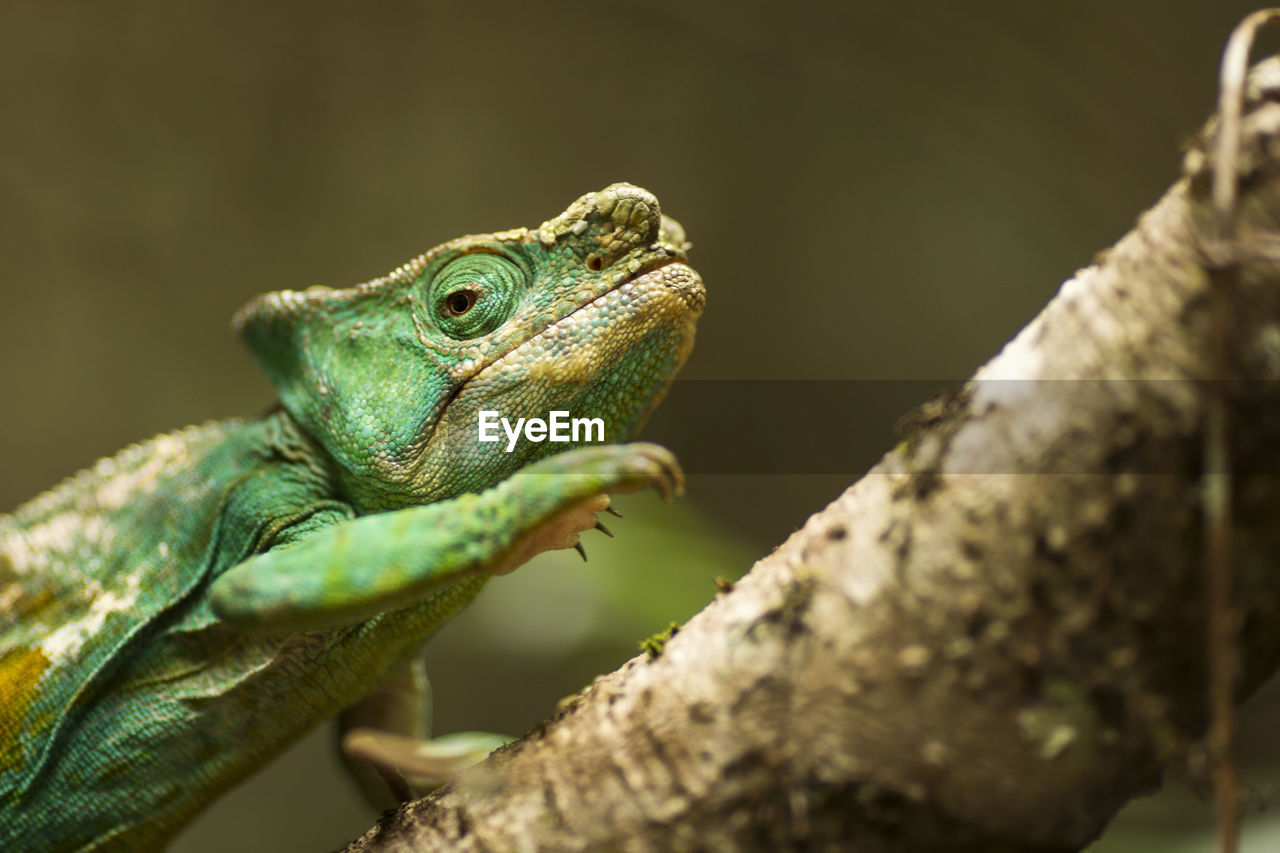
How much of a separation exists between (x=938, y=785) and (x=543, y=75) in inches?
143

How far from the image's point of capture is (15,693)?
6.32 ft

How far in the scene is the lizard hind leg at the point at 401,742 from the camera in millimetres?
2365

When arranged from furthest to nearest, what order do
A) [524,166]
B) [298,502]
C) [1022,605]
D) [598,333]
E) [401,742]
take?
1. [524,166]
2. [401,742]
3. [298,502]
4. [598,333]
5. [1022,605]

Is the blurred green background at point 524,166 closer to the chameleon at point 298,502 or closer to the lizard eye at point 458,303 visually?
the chameleon at point 298,502

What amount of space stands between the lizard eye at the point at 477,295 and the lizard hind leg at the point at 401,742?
1031 mm

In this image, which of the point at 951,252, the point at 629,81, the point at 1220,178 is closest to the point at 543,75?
Result: the point at 629,81

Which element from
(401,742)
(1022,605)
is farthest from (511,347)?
(401,742)

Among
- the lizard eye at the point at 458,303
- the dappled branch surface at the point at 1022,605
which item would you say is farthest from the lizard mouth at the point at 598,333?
the dappled branch surface at the point at 1022,605

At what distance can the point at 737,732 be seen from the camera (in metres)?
1.10

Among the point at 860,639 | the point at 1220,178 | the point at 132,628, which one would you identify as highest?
the point at 1220,178

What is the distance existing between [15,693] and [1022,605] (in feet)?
6.69

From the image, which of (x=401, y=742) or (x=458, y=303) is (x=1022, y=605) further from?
(x=401, y=742)

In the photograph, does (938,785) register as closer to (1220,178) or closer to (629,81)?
(1220,178)

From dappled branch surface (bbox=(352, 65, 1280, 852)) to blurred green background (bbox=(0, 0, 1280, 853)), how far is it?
2350 millimetres
